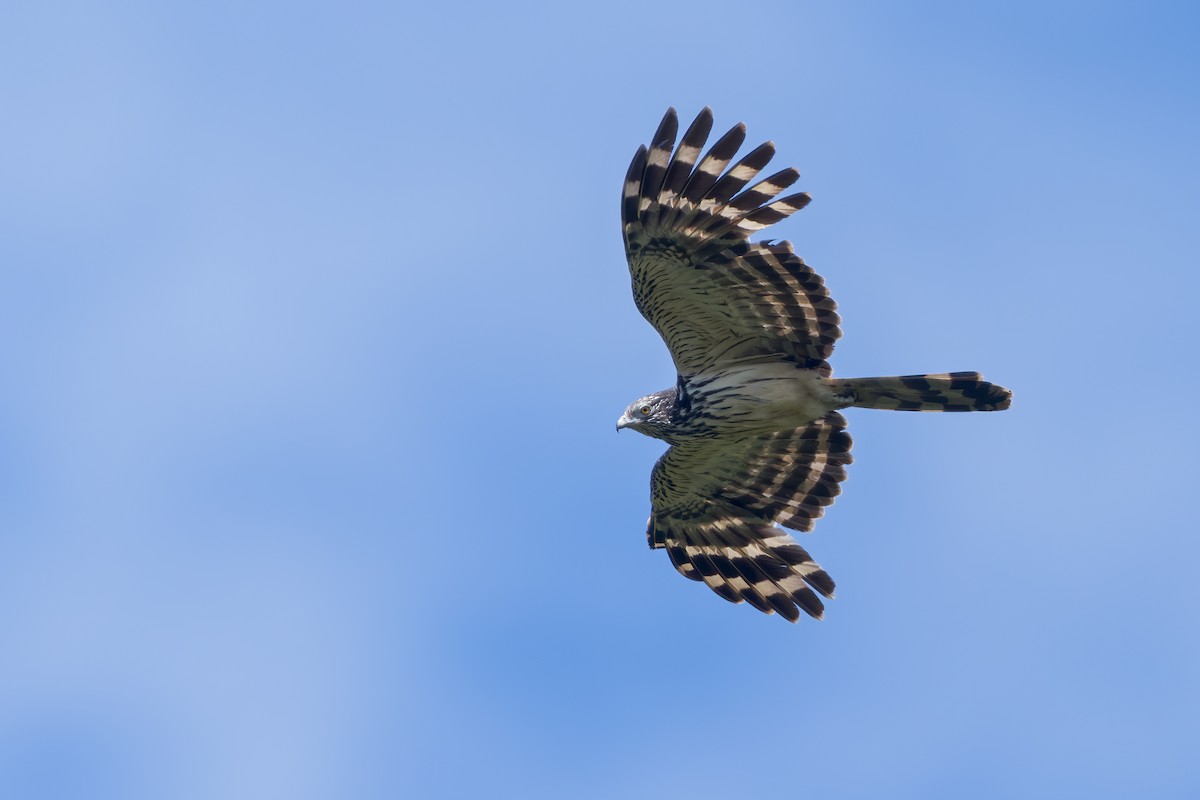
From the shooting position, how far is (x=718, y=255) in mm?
12133

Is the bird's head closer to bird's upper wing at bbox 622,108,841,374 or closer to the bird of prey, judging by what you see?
the bird of prey

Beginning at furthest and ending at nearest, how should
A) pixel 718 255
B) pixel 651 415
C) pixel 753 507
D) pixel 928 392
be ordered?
pixel 753 507 → pixel 651 415 → pixel 928 392 → pixel 718 255

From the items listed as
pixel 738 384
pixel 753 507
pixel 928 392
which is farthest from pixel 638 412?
pixel 928 392

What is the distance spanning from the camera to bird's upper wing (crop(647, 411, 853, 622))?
1380 centimetres

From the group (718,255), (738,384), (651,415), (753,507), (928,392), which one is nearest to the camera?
(718,255)

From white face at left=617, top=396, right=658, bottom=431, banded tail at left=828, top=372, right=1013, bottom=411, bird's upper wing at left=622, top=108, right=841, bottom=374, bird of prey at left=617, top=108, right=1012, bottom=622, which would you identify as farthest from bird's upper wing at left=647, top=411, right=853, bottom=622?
bird's upper wing at left=622, top=108, right=841, bottom=374

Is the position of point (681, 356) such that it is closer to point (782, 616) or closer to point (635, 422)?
point (635, 422)

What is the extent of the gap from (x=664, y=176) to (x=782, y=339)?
1.90 metres

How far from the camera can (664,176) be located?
39.0ft

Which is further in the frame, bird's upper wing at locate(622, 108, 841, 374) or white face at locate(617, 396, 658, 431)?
white face at locate(617, 396, 658, 431)

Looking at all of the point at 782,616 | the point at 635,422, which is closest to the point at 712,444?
the point at 635,422

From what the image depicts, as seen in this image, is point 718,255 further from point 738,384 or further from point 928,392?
point 928,392

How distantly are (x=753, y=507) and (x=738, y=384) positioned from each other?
176cm

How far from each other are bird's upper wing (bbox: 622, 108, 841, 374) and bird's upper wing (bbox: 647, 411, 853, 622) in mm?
1196
